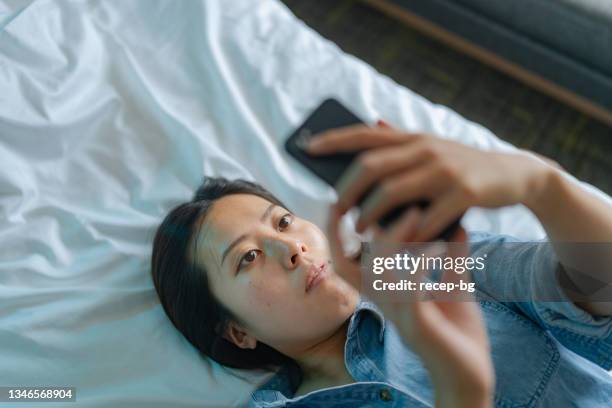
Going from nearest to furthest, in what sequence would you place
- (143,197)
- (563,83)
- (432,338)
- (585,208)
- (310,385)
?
(432,338)
(585,208)
(310,385)
(143,197)
(563,83)

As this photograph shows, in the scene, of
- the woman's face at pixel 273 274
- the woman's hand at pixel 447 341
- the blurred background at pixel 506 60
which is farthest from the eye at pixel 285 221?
the blurred background at pixel 506 60

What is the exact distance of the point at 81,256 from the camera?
96cm

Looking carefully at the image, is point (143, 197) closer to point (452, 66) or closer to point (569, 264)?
point (569, 264)

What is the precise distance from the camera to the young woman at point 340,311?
2.20ft

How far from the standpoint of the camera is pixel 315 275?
30.8 inches

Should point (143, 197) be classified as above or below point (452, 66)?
below

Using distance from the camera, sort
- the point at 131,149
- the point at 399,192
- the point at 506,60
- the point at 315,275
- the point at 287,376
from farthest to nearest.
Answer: the point at 506,60 < the point at 131,149 < the point at 287,376 < the point at 315,275 < the point at 399,192

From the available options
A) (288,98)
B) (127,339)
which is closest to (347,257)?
(127,339)

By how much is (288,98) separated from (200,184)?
25 centimetres

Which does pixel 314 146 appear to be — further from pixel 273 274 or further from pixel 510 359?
pixel 510 359

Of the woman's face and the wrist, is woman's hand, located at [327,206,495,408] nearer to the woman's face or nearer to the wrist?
the wrist

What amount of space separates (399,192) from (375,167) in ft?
0.09
